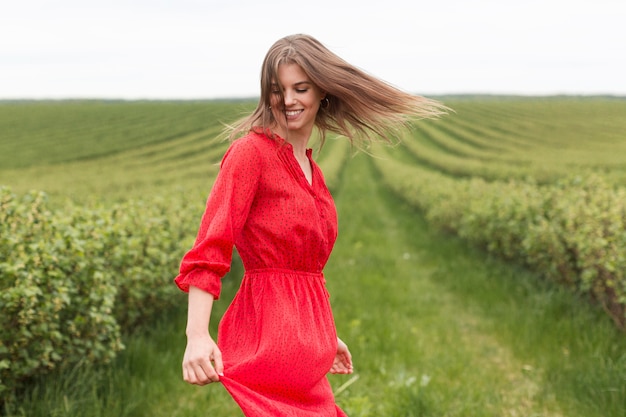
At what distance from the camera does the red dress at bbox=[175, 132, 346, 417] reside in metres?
1.95

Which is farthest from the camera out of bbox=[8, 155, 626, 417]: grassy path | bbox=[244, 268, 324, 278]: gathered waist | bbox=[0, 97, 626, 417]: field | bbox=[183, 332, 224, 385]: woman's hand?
bbox=[8, 155, 626, 417]: grassy path

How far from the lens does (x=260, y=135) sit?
209 centimetres

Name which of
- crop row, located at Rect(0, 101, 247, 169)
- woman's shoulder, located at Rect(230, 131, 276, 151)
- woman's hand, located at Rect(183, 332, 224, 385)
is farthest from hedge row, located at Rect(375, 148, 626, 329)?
crop row, located at Rect(0, 101, 247, 169)

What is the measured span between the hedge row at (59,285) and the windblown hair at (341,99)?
5.72 ft

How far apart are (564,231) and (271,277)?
5.36m

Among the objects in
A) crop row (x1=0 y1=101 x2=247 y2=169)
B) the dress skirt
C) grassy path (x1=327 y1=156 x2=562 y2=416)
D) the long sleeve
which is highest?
the long sleeve

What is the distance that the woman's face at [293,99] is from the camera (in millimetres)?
2105

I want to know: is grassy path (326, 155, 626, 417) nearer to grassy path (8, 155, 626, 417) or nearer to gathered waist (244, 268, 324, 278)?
grassy path (8, 155, 626, 417)

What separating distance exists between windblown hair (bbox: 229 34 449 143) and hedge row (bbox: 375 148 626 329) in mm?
3136

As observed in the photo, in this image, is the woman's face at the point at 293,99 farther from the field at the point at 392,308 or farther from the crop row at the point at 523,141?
the crop row at the point at 523,141

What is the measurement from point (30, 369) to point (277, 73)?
240 cm

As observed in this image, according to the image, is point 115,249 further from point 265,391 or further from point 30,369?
point 265,391

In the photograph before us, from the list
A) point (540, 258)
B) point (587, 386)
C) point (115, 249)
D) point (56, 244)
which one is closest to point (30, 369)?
point (56, 244)

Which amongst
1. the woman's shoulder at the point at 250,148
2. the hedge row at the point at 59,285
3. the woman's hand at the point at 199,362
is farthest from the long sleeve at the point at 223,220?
the hedge row at the point at 59,285
